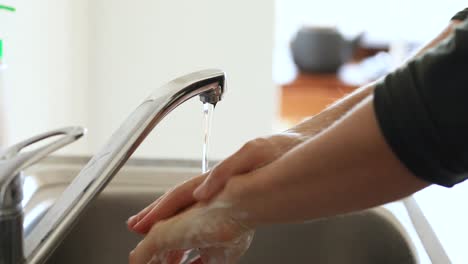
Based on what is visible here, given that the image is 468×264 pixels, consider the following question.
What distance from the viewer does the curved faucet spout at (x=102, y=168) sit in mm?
505

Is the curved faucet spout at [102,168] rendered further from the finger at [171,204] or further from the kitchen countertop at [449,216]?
the kitchen countertop at [449,216]

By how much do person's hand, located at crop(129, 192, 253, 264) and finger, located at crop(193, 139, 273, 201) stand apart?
11mm

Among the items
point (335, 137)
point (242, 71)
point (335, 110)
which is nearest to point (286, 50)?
point (242, 71)

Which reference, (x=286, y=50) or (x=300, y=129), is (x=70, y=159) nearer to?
(x=300, y=129)

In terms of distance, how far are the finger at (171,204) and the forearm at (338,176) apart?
0.37ft

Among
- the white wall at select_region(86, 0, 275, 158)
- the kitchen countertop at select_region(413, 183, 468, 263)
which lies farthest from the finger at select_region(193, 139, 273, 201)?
the white wall at select_region(86, 0, 275, 158)

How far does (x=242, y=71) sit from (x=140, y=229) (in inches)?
35.8

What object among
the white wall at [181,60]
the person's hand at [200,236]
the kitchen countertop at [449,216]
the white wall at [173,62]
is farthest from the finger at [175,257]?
the white wall at [181,60]

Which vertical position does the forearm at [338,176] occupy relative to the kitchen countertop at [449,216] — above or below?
above

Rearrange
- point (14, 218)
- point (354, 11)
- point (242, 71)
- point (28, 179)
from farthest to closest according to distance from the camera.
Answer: point (354, 11), point (242, 71), point (28, 179), point (14, 218)

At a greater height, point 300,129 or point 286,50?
point 300,129

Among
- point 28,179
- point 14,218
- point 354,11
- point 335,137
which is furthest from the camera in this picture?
point 354,11

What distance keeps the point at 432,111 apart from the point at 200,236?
22cm

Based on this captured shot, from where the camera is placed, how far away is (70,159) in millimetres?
818
